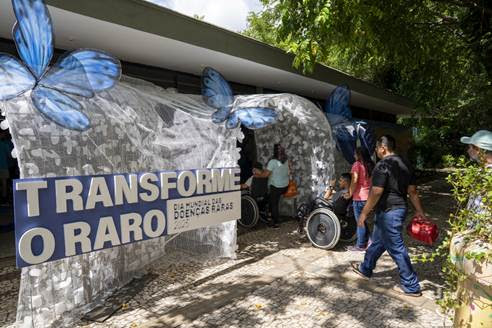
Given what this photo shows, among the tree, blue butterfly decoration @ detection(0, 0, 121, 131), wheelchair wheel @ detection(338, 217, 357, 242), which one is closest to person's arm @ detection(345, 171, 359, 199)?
wheelchair wheel @ detection(338, 217, 357, 242)

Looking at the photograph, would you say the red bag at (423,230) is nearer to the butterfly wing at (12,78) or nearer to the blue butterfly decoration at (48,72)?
the blue butterfly decoration at (48,72)

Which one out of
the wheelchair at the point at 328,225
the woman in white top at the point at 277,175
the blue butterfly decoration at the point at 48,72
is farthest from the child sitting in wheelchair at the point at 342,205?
the blue butterfly decoration at the point at 48,72

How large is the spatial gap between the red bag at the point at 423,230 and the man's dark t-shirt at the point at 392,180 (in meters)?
0.33

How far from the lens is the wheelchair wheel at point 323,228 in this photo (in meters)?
5.46

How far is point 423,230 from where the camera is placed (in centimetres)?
400

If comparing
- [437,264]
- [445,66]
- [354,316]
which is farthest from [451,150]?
[354,316]

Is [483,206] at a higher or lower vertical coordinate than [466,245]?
higher

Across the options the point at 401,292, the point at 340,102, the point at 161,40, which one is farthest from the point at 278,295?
the point at 340,102

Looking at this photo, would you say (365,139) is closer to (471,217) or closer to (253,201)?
(253,201)

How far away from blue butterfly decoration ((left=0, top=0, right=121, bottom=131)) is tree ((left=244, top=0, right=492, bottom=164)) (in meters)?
2.57

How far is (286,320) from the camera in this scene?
11.6 feet

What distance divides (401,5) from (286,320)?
5863 millimetres

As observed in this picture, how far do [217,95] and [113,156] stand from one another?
5.94 ft

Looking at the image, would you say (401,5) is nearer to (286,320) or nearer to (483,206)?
(483,206)
